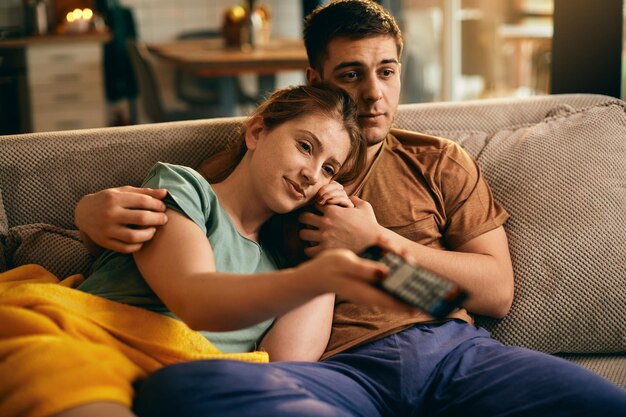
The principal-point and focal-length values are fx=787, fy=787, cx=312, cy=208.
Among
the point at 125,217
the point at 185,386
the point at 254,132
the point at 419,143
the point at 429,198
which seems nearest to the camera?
the point at 185,386

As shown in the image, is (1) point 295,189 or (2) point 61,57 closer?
(1) point 295,189

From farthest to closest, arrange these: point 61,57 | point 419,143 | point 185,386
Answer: point 61,57, point 419,143, point 185,386

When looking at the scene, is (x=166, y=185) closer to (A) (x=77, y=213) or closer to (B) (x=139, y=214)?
(B) (x=139, y=214)

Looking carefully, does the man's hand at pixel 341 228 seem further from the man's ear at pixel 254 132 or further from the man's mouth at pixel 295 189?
the man's ear at pixel 254 132

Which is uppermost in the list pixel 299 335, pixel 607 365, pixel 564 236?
pixel 564 236

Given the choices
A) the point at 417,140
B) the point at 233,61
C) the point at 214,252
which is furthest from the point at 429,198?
the point at 233,61

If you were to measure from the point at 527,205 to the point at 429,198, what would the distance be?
25cm

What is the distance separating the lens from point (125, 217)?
139 cm

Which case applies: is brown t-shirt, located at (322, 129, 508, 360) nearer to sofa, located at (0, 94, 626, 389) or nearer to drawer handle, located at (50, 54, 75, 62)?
sofa, located at (0, 94, 626, 389)

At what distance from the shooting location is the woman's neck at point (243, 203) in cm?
159

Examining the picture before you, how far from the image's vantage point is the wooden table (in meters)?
4.19

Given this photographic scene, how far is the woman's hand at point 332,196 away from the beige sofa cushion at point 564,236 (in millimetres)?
426

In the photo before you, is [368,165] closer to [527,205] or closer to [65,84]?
[527,205]

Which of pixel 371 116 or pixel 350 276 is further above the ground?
pixel 371 116
